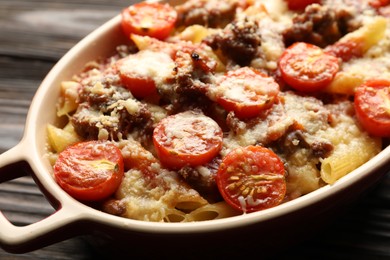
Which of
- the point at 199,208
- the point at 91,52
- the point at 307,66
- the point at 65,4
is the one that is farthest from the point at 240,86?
the point at 65,4

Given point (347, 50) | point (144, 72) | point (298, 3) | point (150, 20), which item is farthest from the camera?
point (298, 3)

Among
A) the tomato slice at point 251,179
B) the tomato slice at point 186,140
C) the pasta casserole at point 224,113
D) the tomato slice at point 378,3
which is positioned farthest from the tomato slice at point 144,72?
the tomato slice at point 378,3

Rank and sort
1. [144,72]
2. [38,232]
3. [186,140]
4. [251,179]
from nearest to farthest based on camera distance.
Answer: [38,232] < [251,179] < [186,140] < [144,72]

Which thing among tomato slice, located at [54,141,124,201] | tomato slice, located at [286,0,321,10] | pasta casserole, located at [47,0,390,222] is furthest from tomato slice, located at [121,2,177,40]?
tomato slice, located at [54,141,124,201]

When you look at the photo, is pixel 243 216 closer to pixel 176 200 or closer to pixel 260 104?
pixel 176 200

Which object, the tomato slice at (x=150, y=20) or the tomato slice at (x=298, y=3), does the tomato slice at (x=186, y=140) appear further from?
the tomato slice at (x=298, y=3)

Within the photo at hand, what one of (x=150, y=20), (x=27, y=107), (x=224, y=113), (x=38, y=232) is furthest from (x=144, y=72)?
(x=27, y=107)

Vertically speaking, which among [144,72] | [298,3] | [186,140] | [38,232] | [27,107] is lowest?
[27,107]

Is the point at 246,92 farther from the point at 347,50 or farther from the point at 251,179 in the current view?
the point at 347,50
